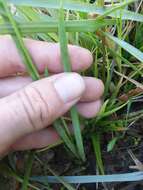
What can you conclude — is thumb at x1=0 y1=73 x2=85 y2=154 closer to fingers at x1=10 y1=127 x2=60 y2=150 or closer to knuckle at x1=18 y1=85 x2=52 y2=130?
knuckle at x1=18 y1=85 x2=52 y2=130

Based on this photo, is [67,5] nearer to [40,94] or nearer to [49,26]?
[49,26]

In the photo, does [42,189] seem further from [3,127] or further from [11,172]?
[3,127]

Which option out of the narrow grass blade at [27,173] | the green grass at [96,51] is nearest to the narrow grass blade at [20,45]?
the green grass at [96,51]

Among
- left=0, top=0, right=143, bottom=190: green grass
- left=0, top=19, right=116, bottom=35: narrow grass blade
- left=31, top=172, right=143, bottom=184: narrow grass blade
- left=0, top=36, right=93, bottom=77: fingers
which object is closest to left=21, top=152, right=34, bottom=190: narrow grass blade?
left=0, top=0, right=143, bottom=190: green grass

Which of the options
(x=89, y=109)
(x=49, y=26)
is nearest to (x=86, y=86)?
(x=89, y=109)

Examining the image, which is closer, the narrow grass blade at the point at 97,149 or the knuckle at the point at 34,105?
the knuckle at the point at 34,105

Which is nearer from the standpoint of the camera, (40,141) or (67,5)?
(67,5)

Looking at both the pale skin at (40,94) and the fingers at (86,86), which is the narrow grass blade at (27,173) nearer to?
the pale skin at (40,94)
